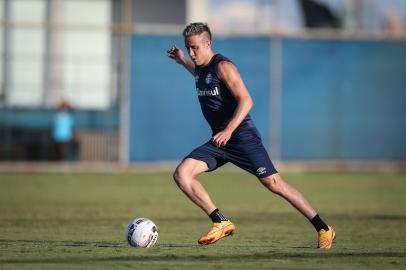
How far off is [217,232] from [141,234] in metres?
0.87

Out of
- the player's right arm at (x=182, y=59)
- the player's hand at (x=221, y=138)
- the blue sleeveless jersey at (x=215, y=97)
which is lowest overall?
the player's hand at (x=221, y=138)

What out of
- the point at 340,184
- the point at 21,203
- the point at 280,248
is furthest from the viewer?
the point at 340,184

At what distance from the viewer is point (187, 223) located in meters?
15.8

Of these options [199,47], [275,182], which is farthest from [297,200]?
[199,47]

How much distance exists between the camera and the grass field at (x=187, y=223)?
10.4 m

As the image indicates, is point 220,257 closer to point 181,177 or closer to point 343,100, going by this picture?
point 181,177

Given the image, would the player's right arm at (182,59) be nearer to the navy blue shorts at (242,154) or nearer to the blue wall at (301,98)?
the navy blue shorts at (242,154)

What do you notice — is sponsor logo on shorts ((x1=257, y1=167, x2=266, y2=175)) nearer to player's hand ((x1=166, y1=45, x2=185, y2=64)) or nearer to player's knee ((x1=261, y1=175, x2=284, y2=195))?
player's knee ((x1=261, y1=175, x2=284, y2=195))

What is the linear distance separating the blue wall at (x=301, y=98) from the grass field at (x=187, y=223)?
14.5 feet

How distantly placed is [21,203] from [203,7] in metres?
20.6

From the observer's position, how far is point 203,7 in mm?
39062

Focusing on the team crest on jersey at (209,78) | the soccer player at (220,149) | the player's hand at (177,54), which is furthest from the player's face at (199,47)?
the player's hand at (177,54)

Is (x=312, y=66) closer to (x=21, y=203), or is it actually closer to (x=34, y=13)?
(x=34, y=13)

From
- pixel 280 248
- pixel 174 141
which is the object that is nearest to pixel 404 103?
pixel 174 141
